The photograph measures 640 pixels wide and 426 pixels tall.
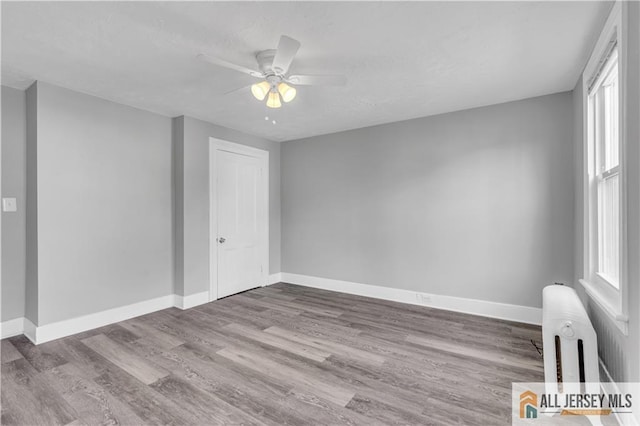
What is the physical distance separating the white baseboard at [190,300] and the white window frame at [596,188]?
4041mm

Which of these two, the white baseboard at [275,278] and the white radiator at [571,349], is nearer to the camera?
the white radiator at [571,349]

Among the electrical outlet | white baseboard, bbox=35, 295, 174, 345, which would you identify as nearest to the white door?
white baseboard, bbox=35, 295, 174, 345

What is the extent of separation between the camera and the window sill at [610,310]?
1.62 meters

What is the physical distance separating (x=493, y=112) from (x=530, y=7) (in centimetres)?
179

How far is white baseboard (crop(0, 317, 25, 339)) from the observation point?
288 centimetres

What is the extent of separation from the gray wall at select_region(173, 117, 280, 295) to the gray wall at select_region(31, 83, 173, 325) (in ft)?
0.45

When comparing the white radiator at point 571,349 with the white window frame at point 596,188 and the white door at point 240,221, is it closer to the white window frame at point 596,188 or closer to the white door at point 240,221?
the white window frame at point 596,188

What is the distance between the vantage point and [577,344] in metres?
1.81

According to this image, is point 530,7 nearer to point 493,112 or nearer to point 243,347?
point 493,112

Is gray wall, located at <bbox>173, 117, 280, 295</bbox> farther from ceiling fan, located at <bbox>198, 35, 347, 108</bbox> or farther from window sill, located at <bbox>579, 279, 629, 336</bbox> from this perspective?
window sill, located at <bbox>579, 279, 629, 336</bbox>

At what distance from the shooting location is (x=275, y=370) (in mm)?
2354

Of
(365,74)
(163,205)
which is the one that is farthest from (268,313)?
(365,74)

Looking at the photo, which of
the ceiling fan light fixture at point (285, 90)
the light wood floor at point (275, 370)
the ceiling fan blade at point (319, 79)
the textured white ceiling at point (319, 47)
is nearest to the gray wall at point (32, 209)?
the textured white ceiling at point (319, 47)

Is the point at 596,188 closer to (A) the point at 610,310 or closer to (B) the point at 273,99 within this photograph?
(A) the point at 610,310
